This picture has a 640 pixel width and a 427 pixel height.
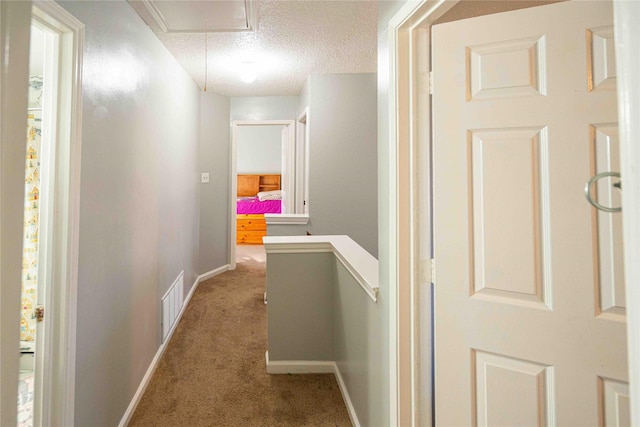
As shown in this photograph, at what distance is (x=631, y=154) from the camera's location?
37 centimetres

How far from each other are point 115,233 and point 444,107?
1.61 metres

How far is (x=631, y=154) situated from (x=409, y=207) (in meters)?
0.71

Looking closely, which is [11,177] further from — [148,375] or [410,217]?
[148,375]

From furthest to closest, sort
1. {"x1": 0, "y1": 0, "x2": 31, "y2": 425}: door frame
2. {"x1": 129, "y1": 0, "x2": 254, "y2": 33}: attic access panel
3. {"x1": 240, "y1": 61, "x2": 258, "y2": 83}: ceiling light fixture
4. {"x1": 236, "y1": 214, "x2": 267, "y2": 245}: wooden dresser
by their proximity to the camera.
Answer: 1. {"x1": 236, "y1": 214, "x2": 267, "y2": 245}: wooden dresser
2. {"x1": 240, "y1": 61, "x2": 258, "y2": 83}: ceiling light fixture
3. {"x1": 129, "y1": 0, "x2": 254, "y2": 33}: attic access panel
4. {"x1": 0, "y1": 0, "x2": 31, "y2": 425}: door frame

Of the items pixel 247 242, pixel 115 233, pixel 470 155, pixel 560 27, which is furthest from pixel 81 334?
pixel 247 242

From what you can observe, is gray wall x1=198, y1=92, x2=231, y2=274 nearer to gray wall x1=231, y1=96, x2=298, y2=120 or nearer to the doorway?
gray wall x1=231, y1=96, x2=298, y2=120

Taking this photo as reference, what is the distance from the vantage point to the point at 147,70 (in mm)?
2119

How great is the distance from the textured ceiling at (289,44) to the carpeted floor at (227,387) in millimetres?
2320

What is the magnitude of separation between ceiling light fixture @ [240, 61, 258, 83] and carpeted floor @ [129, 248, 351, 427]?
2.41m

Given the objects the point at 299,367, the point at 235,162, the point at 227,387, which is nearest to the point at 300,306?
the point at 299,367

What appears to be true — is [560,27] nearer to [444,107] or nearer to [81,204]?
[444,107]

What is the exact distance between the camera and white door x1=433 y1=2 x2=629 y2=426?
0.81 meters

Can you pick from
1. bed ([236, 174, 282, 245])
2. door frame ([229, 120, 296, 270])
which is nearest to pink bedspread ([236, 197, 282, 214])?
bed ([236, 174, 282, 245])

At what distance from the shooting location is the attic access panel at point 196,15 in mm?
1849
